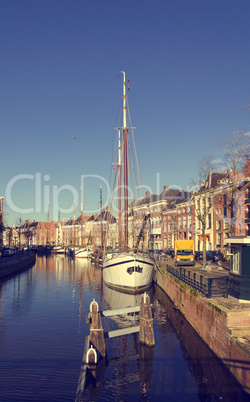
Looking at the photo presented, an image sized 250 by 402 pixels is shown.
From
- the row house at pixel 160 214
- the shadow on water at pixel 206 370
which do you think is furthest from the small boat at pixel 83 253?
the shadow on water at pixel 206 370

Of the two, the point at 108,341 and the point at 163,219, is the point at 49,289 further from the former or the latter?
the point at 163,219

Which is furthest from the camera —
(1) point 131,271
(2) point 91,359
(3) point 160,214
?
(3) point 160,214

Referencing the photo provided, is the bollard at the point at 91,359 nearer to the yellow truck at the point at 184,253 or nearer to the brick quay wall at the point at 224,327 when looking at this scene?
the brick quay wall at the point at 224,327

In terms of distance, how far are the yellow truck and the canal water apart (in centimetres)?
1458

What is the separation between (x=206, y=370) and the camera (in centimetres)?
1677

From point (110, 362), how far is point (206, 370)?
482 centimetres

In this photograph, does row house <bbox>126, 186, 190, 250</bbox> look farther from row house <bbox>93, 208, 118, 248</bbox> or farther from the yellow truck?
the yellow truck

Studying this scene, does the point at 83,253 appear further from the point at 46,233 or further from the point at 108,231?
the point at 46,233

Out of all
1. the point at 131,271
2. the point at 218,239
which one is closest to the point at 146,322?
the point at 131,271

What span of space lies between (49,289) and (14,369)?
87.3 ft

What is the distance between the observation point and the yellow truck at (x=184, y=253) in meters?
45.9

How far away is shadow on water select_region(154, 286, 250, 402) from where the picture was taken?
14305mm

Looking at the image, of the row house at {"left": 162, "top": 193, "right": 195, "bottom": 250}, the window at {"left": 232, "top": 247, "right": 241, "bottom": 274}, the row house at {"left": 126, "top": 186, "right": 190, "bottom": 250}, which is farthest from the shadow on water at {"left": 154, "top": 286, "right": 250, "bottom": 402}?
the row house at {"left": 126, "top": 186, "right": 190, "bottom": 250}

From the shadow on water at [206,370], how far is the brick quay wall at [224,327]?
12.3 inches
